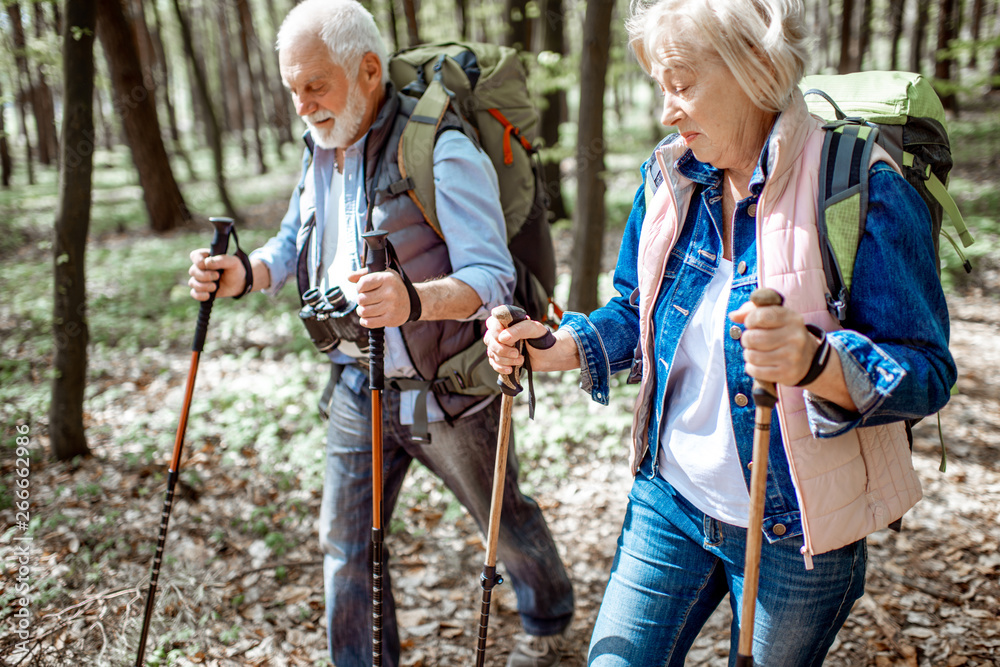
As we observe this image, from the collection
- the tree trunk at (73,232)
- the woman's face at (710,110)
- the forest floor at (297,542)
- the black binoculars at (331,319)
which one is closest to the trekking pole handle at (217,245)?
the black binoculars at (331,319)

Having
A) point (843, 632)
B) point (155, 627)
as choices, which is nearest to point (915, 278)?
point (843, 632)

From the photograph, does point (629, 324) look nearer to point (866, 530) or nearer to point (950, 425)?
point (866, 530)

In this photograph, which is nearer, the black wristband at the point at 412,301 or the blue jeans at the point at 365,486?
the black wristband at the point at 412,301

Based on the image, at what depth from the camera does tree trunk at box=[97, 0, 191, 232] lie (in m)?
10.6

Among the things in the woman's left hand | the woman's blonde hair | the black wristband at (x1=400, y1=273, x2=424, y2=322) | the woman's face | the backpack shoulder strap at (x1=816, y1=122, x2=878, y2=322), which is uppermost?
the woman's blonde hair

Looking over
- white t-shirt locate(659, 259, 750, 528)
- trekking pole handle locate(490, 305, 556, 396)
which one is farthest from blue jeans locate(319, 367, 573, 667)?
white t-shirt locate(659, 259, 750, 528)

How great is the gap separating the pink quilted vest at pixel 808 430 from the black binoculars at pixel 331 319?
152cm

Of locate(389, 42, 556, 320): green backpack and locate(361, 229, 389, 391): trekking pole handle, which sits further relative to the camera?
locate(389, 42, 556, 320): green backpack

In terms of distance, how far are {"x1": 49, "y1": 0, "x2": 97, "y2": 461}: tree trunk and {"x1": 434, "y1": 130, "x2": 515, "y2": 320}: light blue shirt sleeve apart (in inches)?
105

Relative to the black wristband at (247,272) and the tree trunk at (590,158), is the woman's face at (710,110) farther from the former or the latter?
the tree trunk at (590,158)

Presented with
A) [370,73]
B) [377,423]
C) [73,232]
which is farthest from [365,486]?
[73,232]

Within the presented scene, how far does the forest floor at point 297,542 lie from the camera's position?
131 inches

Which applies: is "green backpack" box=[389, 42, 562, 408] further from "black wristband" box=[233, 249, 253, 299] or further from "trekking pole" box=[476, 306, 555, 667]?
"black wristband" box=[233, 249, 253, 299]

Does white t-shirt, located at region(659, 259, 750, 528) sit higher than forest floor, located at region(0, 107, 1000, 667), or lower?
higher
